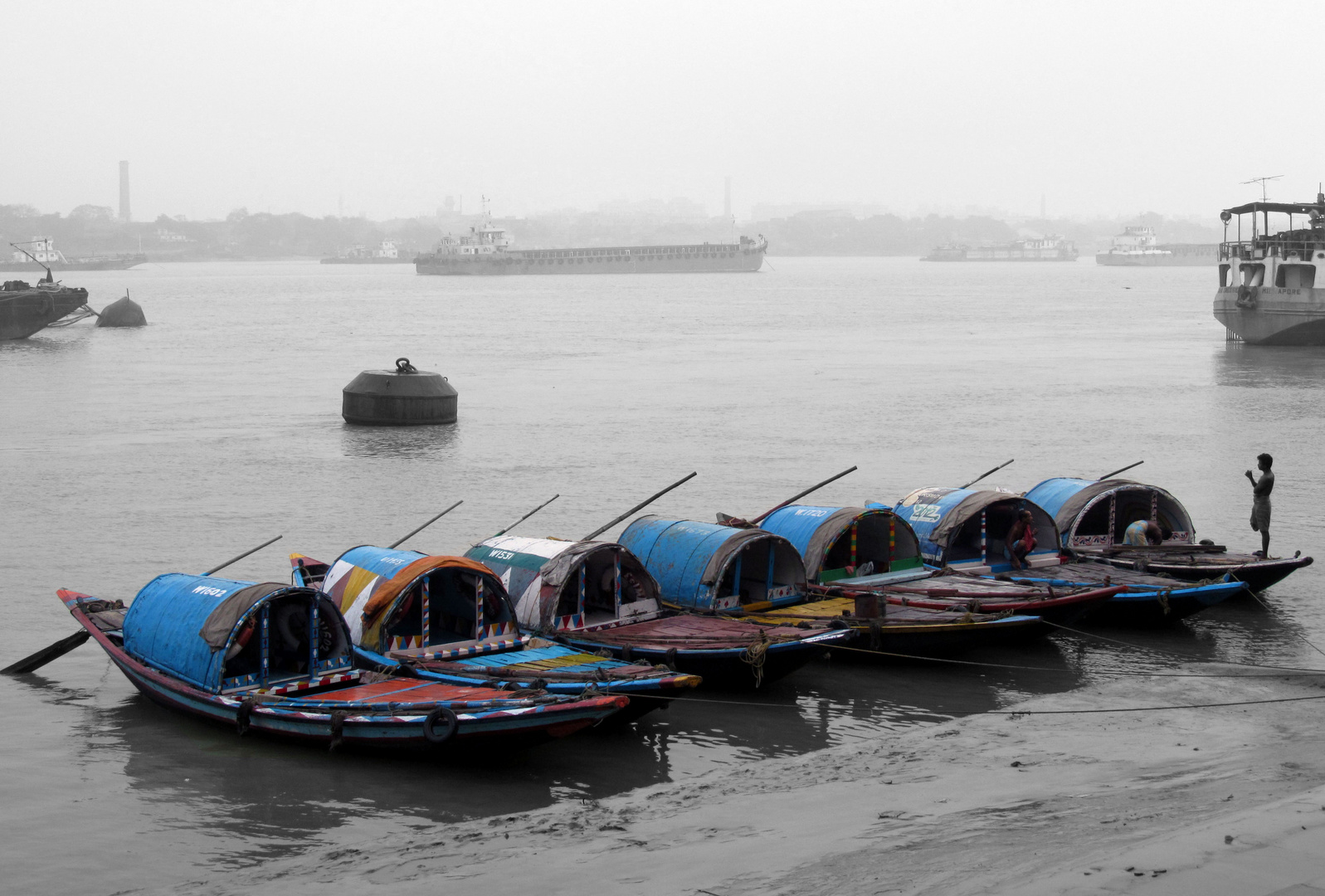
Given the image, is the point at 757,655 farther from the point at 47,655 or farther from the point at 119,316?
the point at 119,316

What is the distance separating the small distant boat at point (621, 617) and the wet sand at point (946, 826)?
1844mm

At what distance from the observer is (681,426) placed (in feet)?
137

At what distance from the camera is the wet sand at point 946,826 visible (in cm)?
979

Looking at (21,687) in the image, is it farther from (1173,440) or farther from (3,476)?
(1173,440)

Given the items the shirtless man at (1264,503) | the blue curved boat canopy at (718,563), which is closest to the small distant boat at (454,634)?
the blue curved boat canopy at (718,563)

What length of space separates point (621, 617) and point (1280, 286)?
2450 inches

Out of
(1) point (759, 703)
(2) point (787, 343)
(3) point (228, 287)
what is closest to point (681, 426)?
(1) point (759, 703)

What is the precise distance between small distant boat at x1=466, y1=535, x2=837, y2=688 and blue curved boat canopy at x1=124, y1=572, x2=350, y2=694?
8.73 feet

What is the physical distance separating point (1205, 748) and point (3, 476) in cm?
2855

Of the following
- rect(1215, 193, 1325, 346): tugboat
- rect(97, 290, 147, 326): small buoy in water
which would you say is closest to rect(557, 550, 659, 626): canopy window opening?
rect(1215, 193, 1325, 346): tugboat

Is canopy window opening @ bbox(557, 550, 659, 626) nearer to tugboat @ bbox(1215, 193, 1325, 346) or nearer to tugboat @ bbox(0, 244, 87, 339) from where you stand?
tugboat @ bbox(1215, 193, 1325, 346)

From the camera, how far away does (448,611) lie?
16.4 meters

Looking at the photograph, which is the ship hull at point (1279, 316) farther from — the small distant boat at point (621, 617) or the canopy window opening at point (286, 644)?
the canopy window opening at point (286, 644)

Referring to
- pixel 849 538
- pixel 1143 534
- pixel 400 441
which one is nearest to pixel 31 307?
pixel 400 441
